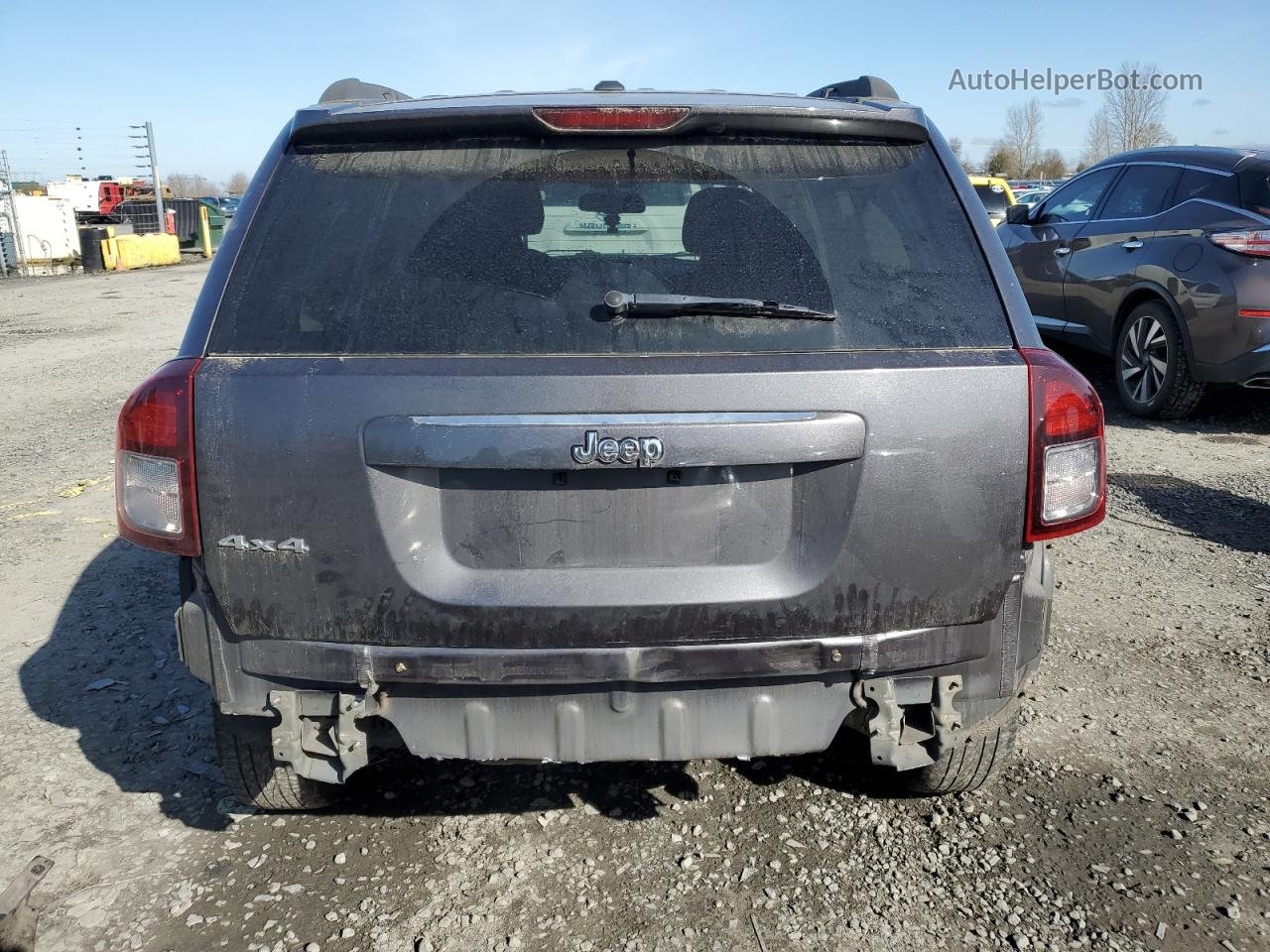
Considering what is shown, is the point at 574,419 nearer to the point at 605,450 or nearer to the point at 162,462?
the point at 605,450

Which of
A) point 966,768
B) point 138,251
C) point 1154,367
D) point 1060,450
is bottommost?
point 966,768

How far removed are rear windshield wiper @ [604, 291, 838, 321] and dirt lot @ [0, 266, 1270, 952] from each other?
1457 mm

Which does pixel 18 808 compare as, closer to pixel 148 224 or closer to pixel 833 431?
pixel 833 431

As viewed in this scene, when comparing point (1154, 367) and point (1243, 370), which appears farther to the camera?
point (1154, 367)

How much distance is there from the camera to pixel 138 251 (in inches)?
1147

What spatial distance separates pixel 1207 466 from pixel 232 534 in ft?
20.8

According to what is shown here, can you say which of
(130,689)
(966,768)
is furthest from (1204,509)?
(130,689)

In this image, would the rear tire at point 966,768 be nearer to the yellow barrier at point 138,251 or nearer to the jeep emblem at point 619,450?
the jeep emblem at point 619,450

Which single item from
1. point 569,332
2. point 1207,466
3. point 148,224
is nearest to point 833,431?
point 569,332

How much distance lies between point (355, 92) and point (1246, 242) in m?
6.07

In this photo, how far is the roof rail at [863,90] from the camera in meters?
3.06

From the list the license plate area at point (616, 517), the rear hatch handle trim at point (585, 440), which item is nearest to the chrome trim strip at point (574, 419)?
the rear hatch handle trim at point (585, 440)

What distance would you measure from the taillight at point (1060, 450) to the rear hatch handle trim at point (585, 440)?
1.68 ft

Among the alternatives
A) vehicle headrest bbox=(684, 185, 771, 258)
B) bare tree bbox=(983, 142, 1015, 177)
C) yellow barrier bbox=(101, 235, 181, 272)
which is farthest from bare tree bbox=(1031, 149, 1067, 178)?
vehicle headrest bbox=(684, 185, 771, 258)
